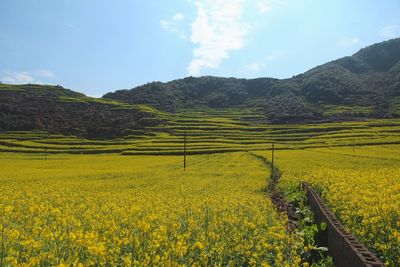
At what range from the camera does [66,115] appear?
130375mm

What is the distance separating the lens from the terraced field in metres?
75.0

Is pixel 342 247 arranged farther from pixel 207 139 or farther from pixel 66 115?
pixel 66 115

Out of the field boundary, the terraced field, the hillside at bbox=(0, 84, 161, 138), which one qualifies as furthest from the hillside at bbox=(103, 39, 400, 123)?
the field boundary

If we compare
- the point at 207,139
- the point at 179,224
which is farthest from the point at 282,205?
the point at 207,139

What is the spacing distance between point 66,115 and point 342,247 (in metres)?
130

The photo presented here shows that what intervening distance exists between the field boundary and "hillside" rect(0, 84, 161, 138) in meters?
96.7

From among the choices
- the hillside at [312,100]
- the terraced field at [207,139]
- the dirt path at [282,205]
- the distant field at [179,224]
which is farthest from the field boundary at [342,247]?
the hillside at [312,100]

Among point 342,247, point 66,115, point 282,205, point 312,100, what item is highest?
point 312,100

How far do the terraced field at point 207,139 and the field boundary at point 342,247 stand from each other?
2271 inches

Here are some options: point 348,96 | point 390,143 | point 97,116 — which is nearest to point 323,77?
point 348,96

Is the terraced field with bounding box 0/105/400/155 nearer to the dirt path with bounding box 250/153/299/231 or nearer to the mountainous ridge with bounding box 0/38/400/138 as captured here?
the mountainous ridge with bounding box 0/38/400/138

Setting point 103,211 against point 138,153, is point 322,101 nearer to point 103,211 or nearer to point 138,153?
point 138,153

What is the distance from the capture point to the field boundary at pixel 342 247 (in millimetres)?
7949

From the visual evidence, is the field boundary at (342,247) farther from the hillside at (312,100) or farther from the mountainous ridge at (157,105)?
the hillside at (312,100)
